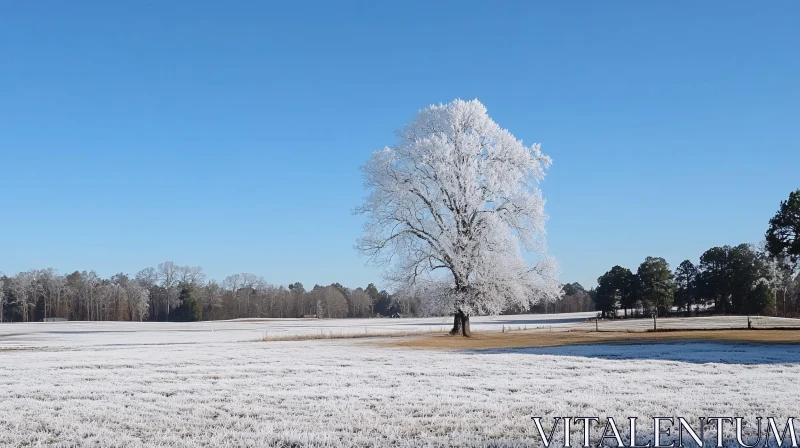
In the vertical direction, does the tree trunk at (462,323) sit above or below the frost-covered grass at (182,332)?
above

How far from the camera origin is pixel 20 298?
128625 millimetres

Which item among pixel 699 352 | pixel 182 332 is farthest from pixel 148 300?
pixel 699 352

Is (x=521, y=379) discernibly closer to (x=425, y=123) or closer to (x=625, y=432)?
(x=625, y=432)

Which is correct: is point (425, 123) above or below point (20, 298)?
above

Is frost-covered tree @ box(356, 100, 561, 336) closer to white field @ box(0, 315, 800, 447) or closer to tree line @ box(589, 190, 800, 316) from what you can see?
white field @ box(0, 315, 800, 447)

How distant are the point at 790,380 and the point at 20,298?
14053 cm

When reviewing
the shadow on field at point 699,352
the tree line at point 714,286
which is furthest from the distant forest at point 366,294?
the shadow on field at point 699,352

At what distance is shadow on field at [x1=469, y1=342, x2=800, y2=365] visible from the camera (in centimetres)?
2327

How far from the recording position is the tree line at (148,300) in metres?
132

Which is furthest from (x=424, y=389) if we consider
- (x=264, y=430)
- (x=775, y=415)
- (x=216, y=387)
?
(x=775, y=415)

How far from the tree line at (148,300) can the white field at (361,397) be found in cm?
10884

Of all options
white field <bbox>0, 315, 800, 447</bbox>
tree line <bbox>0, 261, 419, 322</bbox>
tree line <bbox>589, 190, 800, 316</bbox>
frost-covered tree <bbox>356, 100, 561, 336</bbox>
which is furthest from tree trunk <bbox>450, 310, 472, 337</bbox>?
tree line <bbox>0, 261, 419, 322</bbox>

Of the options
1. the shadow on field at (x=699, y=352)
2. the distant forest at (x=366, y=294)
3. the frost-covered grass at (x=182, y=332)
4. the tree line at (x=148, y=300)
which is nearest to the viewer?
the shadow on field at (x=699, y=352)

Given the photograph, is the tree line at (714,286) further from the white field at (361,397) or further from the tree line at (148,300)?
the white field at (361,397)
